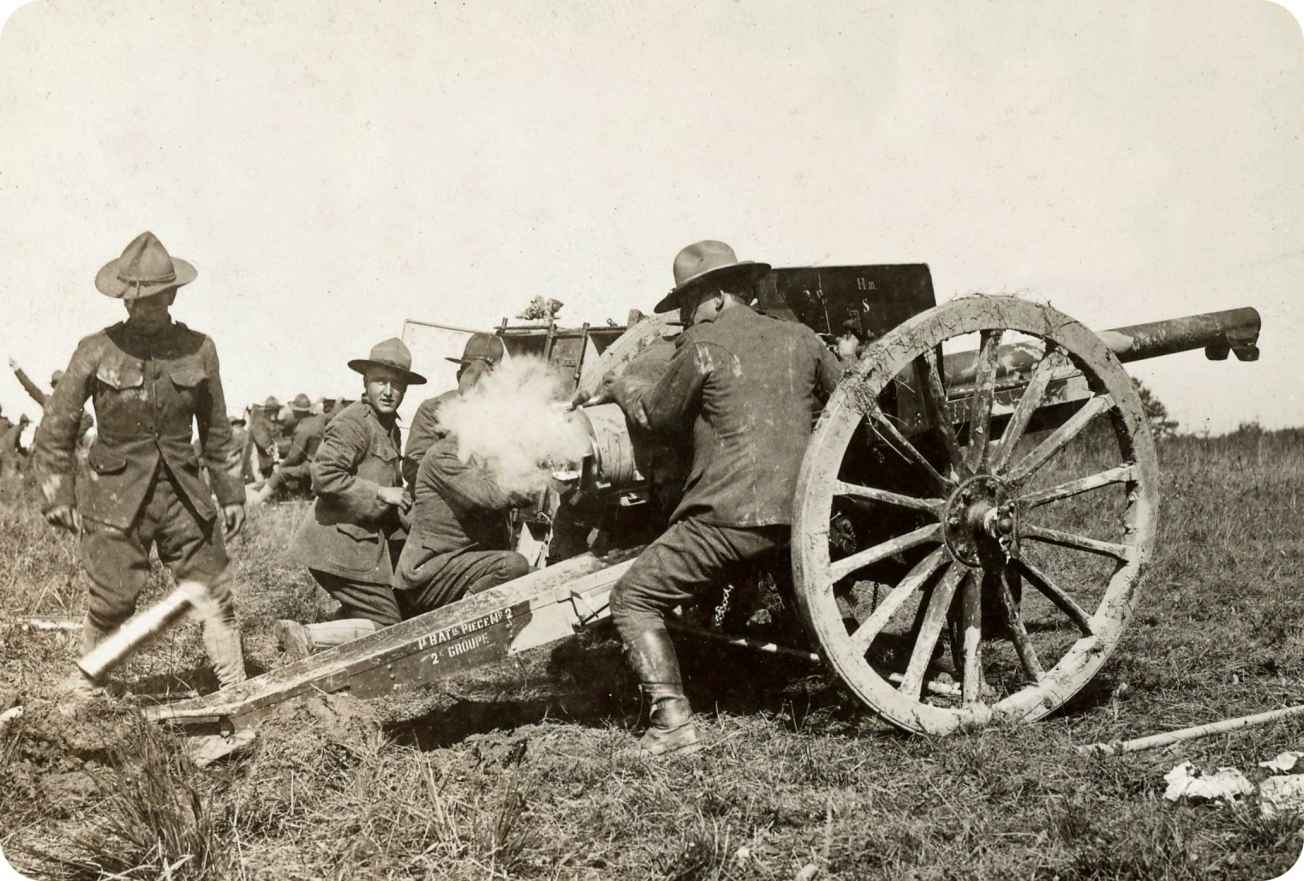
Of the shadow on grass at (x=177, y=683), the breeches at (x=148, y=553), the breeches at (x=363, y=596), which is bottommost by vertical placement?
the shadow on grass at (x=177, y=683)

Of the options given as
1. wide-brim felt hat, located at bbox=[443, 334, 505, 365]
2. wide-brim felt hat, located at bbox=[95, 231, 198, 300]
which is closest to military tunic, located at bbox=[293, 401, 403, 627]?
wide-brim felt hat, located at bbox=[443, 334, 505, 365]

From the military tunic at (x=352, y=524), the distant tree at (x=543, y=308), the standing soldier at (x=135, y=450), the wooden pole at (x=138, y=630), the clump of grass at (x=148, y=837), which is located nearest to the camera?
the clump of grass at (x=148, y=837)

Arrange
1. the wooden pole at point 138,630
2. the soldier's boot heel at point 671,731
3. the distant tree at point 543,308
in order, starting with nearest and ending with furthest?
the soldier's boot heel at point 671,731 < the wooden pole at point 138,630 < the distant tree at point 543,308

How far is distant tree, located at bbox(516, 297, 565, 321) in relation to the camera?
10922 mm

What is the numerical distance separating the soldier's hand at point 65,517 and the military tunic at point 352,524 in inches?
53.2

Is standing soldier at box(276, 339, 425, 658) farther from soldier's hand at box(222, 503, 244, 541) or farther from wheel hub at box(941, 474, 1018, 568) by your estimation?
wheel hub at box(941, 474, 1018, 568)

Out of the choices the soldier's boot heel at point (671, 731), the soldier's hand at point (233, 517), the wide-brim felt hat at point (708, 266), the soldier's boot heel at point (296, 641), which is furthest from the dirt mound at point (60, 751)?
the wide-brim felt hat at point (708, 266)

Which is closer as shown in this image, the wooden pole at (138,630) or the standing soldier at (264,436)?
the wooden pole at (138,630)

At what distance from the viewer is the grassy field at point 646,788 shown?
2678 millimetres

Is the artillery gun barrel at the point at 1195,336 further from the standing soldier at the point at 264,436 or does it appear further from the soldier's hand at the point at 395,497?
the standing soldier at the point at 264,436

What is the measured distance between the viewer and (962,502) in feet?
12.1

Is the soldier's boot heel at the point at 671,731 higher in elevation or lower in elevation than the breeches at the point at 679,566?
lower

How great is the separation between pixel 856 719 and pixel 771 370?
60.1 inches

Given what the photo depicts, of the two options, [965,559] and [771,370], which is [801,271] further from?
[965,559]
